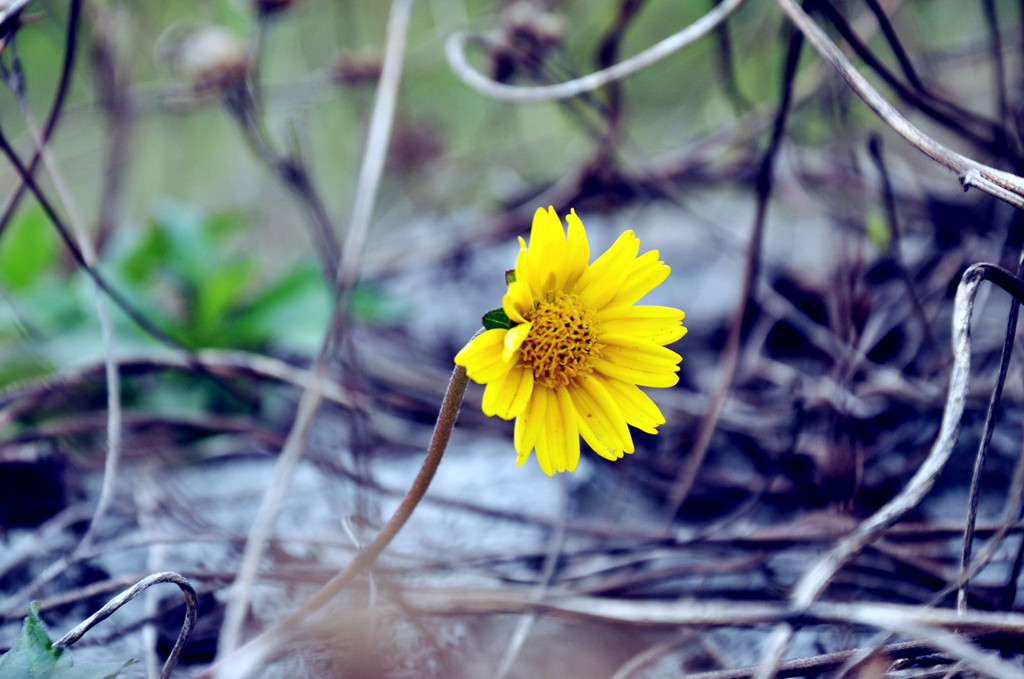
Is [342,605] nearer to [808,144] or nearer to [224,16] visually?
[808,144]

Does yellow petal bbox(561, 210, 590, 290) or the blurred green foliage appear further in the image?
the blurred green foliage

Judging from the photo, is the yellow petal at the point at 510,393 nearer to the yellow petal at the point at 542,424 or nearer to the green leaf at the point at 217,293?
the yellow petal at the point at 542,424

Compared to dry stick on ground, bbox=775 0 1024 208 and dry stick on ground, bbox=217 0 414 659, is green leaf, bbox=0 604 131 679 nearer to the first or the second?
dry stick on ground, bbox=217 0 414 659

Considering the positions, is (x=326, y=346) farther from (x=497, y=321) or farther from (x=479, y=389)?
(x=479, y=389)

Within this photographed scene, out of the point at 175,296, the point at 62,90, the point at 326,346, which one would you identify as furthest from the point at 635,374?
the point at 175,296

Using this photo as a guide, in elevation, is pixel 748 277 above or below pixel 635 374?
above

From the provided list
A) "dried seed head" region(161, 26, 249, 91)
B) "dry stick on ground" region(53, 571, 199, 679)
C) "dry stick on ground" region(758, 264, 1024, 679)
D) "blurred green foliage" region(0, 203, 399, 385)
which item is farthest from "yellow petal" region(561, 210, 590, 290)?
"dried seed head" region(161, 26, 249, 91)
